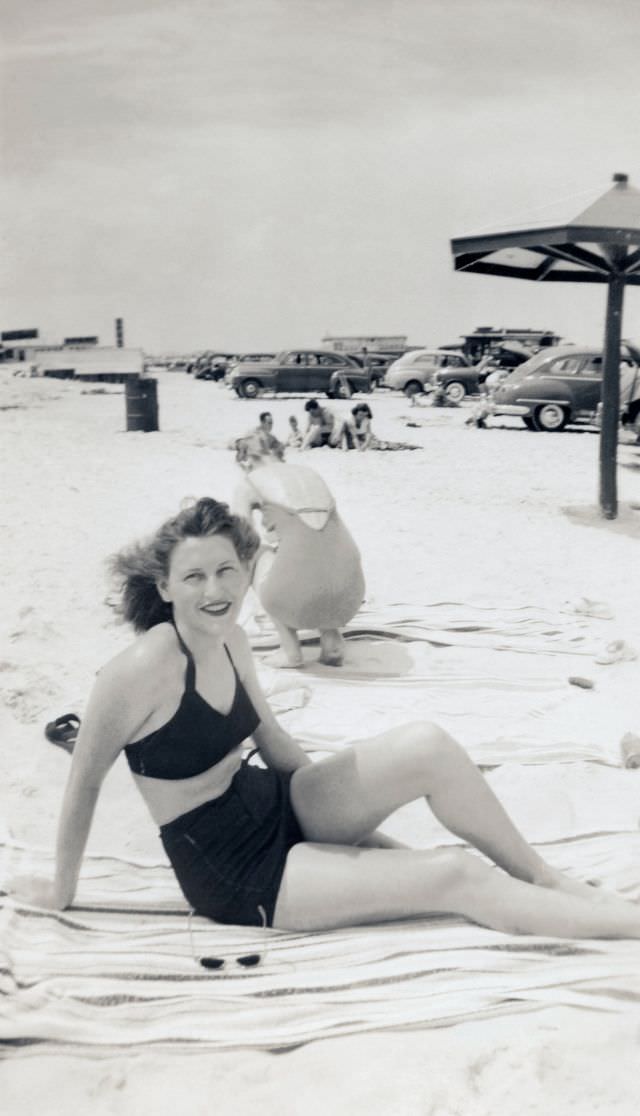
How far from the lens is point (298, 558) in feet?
9.46

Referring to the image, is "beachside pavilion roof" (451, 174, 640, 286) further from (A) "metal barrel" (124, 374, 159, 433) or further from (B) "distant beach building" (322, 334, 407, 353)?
(A) "metal barrel" (124, 374, 159, 433)

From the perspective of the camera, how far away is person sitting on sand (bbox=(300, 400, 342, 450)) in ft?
18.1

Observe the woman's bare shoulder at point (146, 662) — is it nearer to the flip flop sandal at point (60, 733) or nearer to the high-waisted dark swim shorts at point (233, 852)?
the high-waisted dark swim shorts at point (233, 852)

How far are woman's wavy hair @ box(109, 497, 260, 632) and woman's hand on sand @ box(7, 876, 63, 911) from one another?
1.56 ft

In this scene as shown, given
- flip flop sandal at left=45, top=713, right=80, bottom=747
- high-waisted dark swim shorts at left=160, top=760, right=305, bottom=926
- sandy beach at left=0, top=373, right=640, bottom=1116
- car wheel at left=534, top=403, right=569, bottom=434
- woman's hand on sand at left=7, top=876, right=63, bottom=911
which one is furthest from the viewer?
car wheel at left=534, top=403, right=569, bottom=434

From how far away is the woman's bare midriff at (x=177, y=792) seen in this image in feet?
5.40

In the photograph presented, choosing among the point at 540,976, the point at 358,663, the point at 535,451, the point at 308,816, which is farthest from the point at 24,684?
the point at 535,451

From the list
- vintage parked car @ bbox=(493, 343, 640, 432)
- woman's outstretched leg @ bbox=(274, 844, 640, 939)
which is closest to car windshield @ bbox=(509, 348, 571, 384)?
vintage parked car @ bbox=(493, 343, 640, 432)

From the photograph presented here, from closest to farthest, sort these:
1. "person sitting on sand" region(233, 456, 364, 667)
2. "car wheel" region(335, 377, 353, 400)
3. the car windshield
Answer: "person sitting on sand" region(233, 456, 364, 667) < the car windshield < "car wheel" region(335, 377, 353, 400)

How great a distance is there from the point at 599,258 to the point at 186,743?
14.4ft

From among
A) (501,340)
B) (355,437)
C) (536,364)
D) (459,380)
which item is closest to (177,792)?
(355,437)

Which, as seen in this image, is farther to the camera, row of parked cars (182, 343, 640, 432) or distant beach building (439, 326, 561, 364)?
distant beach building (439, 326, 561, 364)

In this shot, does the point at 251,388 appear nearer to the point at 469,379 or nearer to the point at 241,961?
the point at 469,379

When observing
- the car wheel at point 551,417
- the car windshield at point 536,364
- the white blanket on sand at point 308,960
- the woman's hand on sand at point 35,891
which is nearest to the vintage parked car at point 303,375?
the car windshield at point 536,364
